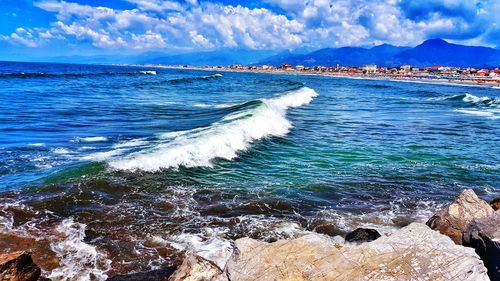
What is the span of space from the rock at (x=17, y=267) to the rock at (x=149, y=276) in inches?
49.8

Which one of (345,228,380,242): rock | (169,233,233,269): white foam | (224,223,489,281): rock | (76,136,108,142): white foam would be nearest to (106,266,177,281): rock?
(169,233,233,269): white foam

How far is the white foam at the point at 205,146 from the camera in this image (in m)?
14.8

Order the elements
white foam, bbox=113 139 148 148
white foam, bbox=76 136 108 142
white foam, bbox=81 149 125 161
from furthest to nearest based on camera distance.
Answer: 1. white foam, bbox=76 136 108 142
2. white foam, bbox=113 139 148 148
3. white foam, bbox=81 149 125 161

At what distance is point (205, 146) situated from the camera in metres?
17.6

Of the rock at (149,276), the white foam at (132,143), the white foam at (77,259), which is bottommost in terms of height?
the white foam at (132,143)

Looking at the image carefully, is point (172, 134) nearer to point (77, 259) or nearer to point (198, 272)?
point (77, 259)

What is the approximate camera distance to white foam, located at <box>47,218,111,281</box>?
7312 mm

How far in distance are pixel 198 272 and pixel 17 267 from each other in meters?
2.81

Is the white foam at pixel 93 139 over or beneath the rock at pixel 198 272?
beneath

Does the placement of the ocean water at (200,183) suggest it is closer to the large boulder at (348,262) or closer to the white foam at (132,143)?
the white foam at (132,143)

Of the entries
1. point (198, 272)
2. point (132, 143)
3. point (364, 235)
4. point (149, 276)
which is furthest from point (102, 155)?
point (364, 235)

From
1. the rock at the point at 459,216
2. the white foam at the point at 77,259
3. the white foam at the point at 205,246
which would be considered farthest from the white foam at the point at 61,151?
the rock at the point at 459,216

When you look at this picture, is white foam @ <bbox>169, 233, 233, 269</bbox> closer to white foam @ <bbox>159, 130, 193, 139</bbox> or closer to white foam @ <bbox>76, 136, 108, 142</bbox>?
white foam @ <bbox>159, 130, 193, 139</bbox>

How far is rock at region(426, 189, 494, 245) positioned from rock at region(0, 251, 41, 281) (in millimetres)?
7872
